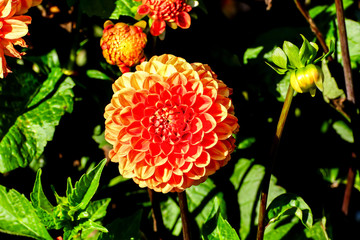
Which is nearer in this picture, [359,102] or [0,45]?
[0,45]

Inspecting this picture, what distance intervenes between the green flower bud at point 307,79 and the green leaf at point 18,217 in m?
0.81

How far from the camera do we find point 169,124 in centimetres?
118

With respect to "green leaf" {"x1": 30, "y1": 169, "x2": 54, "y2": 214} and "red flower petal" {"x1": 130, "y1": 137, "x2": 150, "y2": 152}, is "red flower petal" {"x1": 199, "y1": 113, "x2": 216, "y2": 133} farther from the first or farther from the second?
"green leaf" {"x1": 30, "y1": 169, "x2": 54, "y2": 214}

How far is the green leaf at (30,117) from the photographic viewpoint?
151 centimetres

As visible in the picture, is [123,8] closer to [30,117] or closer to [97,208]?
[30,117]

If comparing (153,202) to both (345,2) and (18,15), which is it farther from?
(345,2)

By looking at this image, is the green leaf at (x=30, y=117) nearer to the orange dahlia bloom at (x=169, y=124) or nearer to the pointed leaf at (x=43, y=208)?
the pointed leaf at (x=43, y=208)

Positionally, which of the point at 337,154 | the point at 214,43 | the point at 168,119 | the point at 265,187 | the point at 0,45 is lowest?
the point at 337,154

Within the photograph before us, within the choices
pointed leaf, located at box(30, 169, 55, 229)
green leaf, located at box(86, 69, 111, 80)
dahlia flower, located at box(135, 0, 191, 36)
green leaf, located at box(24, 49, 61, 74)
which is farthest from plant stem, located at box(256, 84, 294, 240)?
green leaf, located at box(24, 49, 61, 74)

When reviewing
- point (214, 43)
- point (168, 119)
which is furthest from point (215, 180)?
point (168, 119)

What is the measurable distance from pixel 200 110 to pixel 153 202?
460 millimetres

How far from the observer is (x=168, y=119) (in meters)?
1.19

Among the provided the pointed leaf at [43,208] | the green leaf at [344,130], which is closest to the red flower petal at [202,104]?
the pointed leaf at [43,208]

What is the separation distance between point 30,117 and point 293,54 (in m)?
0.97
